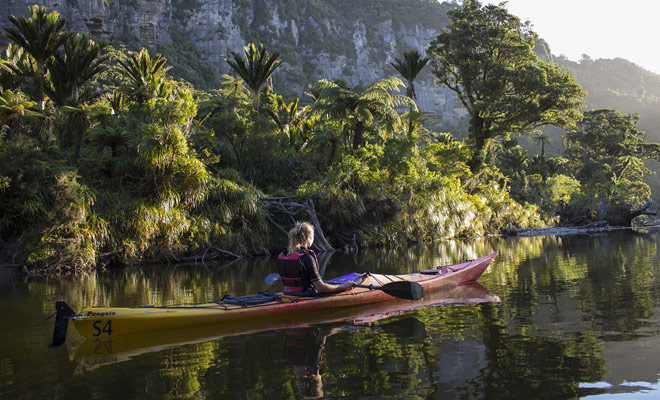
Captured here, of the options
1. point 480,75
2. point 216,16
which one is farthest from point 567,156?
point 216,16

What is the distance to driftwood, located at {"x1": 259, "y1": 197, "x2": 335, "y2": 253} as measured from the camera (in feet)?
66.5

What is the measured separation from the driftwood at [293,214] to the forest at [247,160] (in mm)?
82

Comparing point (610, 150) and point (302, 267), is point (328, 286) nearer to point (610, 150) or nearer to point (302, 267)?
point (302, 267)

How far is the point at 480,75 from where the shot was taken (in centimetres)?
3219

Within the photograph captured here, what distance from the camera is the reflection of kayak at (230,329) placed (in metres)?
5.61

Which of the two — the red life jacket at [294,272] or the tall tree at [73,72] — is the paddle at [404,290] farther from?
the tall tree at [73,72]

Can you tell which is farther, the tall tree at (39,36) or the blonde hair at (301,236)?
the tall tree at (39,36)

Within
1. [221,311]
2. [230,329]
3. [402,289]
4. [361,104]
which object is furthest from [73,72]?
[402,289]

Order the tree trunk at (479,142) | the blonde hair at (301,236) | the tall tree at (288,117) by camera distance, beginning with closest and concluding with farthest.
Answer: the blonde hair at (301,236)
the tall tree at (288,117)
the tree trunk at (479,142)

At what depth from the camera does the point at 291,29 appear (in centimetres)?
10144

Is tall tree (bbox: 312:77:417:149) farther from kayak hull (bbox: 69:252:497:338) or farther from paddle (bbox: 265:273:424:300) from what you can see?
paddle (bbox: 265:273:424:300)

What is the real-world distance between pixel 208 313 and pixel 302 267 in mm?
1406

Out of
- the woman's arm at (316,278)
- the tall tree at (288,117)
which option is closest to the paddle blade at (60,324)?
the woman's arm at (316,278)

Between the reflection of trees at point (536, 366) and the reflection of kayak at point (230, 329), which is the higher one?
the reflection of kayak at point (230, 329)
